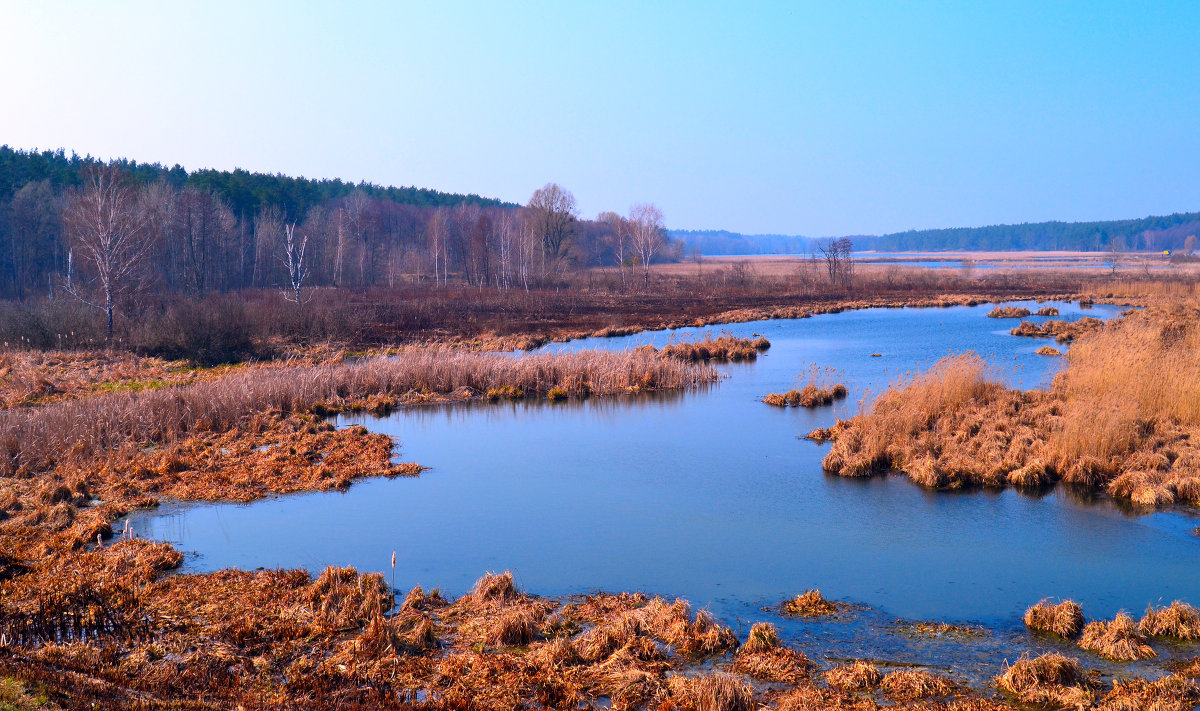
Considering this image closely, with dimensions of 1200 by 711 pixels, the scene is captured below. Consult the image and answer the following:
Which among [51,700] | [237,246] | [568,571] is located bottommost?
[568,571]

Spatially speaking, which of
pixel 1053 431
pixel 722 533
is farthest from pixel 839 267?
pixel 722 533

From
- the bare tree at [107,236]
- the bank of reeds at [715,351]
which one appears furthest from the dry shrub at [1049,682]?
the bare tree at [107,236]

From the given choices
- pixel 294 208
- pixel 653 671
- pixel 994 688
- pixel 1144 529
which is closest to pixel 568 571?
pixel 653 671

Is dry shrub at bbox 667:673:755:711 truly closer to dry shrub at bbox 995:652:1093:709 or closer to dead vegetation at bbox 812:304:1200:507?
dry shrub at bbox 995:652:1093:709

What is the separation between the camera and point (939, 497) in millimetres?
14047

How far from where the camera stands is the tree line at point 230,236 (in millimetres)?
37844

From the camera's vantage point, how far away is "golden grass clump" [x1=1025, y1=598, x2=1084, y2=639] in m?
8.43

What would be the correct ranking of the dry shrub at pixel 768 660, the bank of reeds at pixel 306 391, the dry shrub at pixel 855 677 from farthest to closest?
the bank of reeds at pixel 306 391, the dry shrub at pixel 768 660, the dry shrub at pixel 855 677

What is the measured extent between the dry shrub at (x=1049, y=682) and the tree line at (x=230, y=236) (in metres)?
32.5

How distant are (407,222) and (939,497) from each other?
302 feet

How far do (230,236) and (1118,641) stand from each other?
2556 inches

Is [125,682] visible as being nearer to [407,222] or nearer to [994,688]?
[994,688]

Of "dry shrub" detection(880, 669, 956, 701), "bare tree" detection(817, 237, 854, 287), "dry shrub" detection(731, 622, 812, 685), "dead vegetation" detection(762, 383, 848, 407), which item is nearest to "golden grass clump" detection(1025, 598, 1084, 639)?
"dry shrub" detection(880, 669, 956, 701)

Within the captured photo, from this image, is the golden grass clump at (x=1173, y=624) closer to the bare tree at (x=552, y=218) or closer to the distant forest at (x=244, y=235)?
the distant forest at (x=244, y=235)
